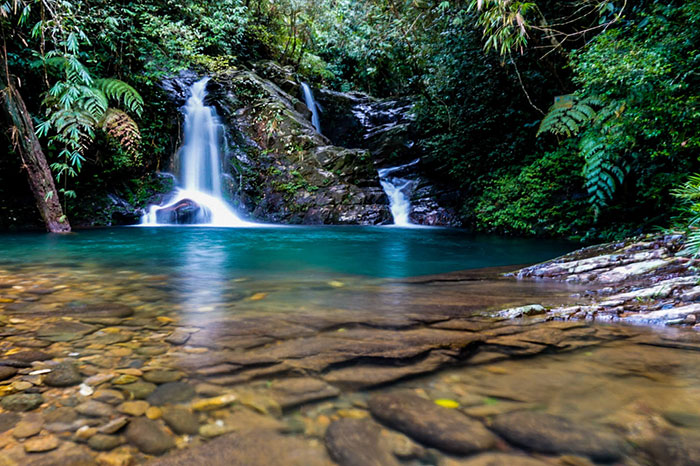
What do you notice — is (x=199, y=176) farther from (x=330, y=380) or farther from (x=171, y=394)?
(x=330, y=380)

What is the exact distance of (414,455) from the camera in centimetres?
115

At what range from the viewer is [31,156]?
7234mm

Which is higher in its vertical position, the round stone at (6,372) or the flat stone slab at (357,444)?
the round stone at (6,372)

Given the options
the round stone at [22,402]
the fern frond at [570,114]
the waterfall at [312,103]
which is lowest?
the round stone at [22,402]

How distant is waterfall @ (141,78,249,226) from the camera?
10547mm

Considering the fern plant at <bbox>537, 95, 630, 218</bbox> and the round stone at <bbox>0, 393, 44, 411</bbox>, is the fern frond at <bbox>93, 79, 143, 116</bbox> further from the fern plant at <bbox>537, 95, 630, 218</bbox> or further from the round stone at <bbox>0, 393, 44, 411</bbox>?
the fern plant at <bbox>537, 95, 630, 218</bbox>

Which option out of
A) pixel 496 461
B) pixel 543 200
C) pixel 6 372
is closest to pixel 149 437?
pixel 6 372

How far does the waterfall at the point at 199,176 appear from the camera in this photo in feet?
34.6

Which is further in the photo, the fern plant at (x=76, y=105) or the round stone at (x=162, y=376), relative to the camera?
the fern plant at (x=76, y=105)

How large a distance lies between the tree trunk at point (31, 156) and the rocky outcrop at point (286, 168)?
4.90 m

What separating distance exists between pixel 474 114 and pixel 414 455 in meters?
11.0

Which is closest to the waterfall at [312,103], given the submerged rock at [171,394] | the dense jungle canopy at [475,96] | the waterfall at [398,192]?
the dense jungle canopy at [475,96]

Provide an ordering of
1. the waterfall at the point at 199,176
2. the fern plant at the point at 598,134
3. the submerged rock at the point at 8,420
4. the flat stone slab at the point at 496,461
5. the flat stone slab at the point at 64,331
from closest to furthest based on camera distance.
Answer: the flat stone slab at the point at 496,461 < the submerged rock at the point at 8,420 < the flat stone slab at the point at 64,331 < the fern plant at the point at 598,134 < the waterfall at the point at 199,176

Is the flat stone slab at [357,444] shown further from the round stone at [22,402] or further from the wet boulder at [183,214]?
the wet boulder at [183,214]
